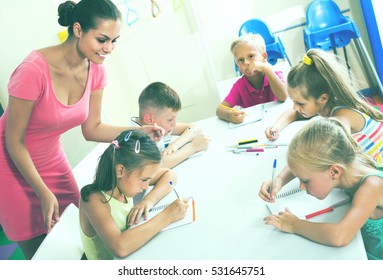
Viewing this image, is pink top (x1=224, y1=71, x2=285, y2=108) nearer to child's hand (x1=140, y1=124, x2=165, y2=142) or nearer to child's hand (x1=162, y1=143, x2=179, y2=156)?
child's hand (x1=162, y1=143, x2=179, y2=156)

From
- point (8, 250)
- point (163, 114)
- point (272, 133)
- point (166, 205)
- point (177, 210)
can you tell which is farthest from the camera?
point (8, 250)

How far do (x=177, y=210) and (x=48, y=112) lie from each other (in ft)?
1.82

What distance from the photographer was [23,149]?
118 centimetres

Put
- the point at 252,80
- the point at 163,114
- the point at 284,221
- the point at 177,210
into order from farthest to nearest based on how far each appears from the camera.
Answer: the point at 252,80 → the point at 163,114 → the point at 177,210 → the point at 284,221

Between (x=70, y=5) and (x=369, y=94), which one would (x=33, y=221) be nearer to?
(x=70, y=5)

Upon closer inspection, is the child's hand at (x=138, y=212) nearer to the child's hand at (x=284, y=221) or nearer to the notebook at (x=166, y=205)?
the notebook at (x=166, y=205)

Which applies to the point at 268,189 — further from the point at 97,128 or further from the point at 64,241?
the point at 97,128

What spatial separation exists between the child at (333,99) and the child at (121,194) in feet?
1.27

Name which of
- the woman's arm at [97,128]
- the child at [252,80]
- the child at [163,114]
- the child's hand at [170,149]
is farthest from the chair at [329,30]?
the woman's arm at [97,128]

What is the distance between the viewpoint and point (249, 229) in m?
0.91

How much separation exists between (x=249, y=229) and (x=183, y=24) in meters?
2.44

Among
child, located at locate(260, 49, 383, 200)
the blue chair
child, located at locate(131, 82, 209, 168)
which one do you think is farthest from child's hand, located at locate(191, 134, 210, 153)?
the blue chair

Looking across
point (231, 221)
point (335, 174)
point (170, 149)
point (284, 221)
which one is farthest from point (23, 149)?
point (335, 174)

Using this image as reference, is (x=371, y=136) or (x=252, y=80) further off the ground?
(x=252, y=80)
